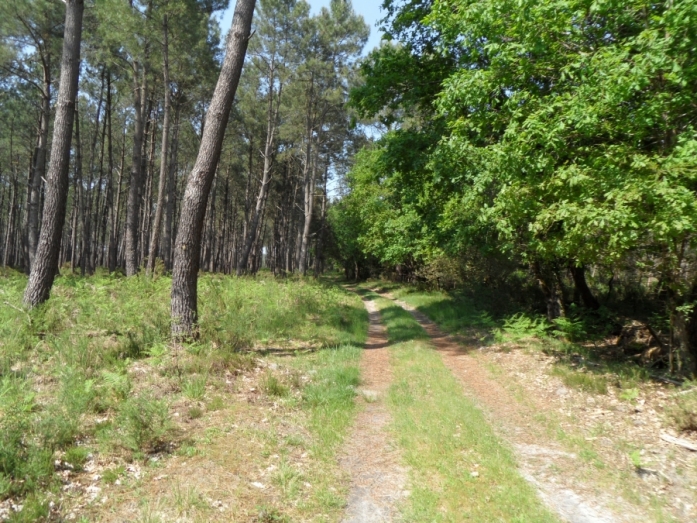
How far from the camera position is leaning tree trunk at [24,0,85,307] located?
29.4ft

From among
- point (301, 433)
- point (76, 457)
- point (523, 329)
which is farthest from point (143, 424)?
point (523, 329)

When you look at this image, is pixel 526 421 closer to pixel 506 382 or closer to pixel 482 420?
pixel 482 420

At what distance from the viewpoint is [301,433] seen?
17.7 ft

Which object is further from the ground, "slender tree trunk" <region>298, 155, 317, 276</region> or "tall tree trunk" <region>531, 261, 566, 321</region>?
"slender tree trunk" <region>298, 155, 317, 276</region>

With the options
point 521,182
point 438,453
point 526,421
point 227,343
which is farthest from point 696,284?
point 227,343

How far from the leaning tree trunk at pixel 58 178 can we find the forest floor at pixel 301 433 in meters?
0.70

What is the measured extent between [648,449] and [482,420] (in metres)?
1.91

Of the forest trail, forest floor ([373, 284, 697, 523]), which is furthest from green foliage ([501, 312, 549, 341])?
the forest trail

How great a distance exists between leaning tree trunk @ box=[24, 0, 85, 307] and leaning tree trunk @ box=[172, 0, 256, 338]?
10.1 feet

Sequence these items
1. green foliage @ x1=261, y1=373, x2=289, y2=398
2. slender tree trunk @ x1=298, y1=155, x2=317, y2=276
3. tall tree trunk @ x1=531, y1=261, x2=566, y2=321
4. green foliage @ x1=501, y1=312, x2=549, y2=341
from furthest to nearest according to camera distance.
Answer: slender tree trunk @ x1=298, y1=155, x2=317, y2=276 < tall tree trunk @ x1=531, y1=261, x2=566, y2=321 < green foliage @ x1=501, y1=312, x2=549, y2=341 < green foliage @ x1=261, y1=373, x2=289, y2=398

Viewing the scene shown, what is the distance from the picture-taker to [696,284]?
6816 mm

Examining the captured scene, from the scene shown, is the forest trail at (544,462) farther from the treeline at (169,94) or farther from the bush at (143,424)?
the treeline at (169,94)

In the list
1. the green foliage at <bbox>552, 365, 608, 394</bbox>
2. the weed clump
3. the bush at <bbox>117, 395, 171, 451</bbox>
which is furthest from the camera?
Result: the green foliage at <bbox>552, 365, 608, 394</bbox>

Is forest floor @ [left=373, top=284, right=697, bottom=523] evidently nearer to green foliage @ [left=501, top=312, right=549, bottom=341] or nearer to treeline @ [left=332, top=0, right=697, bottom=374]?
green foliage @ [left=501, top=312, right=549, bottom=341]
